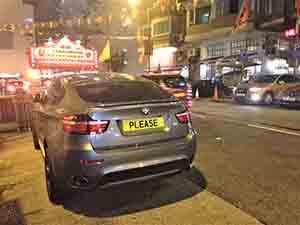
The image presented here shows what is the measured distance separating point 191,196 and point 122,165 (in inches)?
47.8

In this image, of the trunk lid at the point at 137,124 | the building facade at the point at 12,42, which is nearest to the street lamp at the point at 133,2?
the building facade at the point at 12,42

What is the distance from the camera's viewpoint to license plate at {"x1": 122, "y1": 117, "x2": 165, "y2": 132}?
12.1ft

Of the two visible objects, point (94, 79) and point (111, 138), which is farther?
point (94, 79)

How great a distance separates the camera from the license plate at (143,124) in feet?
12.1

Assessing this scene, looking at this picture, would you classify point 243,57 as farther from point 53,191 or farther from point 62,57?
point 53,191

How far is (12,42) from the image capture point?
33.3 meters

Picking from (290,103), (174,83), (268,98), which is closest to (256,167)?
(174,83)

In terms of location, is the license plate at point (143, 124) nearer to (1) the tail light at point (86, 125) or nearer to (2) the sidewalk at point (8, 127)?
(1) the tail light at point (86, 125)

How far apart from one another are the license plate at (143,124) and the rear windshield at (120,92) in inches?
16.2

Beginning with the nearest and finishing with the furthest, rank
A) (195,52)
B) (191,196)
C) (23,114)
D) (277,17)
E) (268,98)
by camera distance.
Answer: (191,196)
(23,114)
(268,98)
(277,17)
(195,52)

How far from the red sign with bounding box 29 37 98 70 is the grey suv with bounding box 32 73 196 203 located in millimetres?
12324

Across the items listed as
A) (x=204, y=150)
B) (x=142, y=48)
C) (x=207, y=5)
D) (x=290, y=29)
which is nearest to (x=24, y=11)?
(x=142, y=48)

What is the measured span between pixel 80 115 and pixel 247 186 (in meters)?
2.66

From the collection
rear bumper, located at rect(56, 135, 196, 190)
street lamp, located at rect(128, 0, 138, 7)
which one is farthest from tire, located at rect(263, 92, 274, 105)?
street lamp, located at rect(128, 0, 138, 7)
